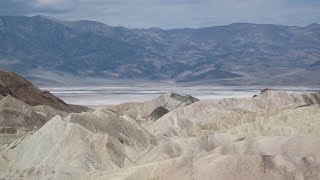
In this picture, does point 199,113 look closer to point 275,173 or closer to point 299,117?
point 299,117

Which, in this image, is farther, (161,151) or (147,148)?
(147,148)

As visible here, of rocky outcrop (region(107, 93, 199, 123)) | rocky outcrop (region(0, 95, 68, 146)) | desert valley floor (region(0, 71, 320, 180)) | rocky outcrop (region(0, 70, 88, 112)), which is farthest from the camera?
rocky outcrop (region(107, 93, 199, 123))

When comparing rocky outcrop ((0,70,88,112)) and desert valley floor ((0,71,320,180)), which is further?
rocky outcrop ((0,70,88,112))

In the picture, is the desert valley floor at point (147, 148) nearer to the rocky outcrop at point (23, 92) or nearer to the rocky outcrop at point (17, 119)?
the rocky outcrop at point (17, 119)

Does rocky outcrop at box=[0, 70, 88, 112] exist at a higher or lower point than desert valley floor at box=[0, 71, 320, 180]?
higher

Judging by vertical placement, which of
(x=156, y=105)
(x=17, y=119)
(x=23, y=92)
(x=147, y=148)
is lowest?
(x=147, y=148)

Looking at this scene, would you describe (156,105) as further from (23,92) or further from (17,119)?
(17,119)

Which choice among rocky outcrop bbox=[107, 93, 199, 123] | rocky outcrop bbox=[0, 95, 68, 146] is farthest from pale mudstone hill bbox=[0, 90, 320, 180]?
rocky outcrop bbox=[107, 93, 199, 123]

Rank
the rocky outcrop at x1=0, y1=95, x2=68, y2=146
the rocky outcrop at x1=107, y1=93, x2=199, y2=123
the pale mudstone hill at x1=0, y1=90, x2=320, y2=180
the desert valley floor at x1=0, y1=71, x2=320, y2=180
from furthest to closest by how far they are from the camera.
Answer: the rocky outcrop at x1=107, y1=93, x2=199, y2=123, the rocky outcrop at x1=0, y1=95, x2=68, y2=146, the desert valley floor at x1=0, y1=71, x2=320, y2=180, the pale mudstone hill at x1=0, y1=90, x2=320, y2=180

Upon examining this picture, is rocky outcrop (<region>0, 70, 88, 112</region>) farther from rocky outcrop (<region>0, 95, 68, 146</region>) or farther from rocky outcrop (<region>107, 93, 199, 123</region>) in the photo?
rocky outcrop (<region>0, 95, 68, 146</region>)

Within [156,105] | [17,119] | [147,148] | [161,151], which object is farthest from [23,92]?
[161,151]

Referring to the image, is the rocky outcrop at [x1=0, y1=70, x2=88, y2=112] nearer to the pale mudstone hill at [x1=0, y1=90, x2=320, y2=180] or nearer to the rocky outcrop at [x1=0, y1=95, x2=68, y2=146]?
the rocky outcrop at [x1=0, y1=95, x2=68, y2=146]

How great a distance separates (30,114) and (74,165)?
23.6 metres

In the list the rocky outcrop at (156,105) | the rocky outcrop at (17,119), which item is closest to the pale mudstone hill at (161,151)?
the rocky outcrop at (17,119)
